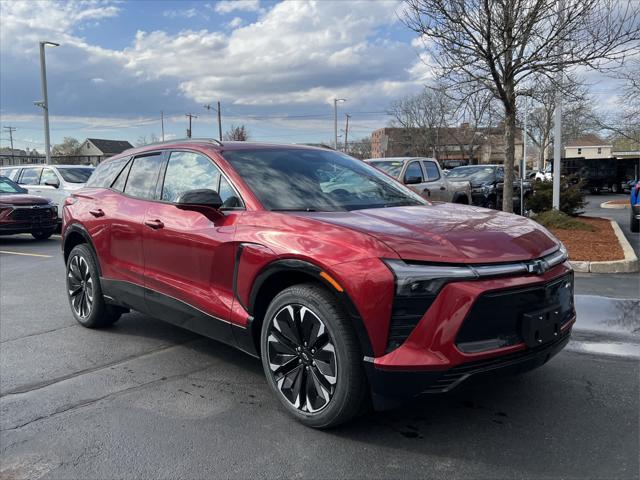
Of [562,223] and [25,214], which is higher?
[25,214]

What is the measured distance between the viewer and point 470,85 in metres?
11.5

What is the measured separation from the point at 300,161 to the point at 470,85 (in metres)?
8.43

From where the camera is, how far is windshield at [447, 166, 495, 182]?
17.5 meters

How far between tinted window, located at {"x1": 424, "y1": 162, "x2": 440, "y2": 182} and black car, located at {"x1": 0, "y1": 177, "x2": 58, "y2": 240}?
8908 mm

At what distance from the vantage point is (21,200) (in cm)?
1234

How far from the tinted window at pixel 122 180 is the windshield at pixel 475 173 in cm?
1403

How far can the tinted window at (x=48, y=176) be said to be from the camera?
15206 mm

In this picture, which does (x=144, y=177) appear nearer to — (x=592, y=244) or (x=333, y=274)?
(x=333, y=274)

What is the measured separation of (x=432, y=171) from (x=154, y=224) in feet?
32.2

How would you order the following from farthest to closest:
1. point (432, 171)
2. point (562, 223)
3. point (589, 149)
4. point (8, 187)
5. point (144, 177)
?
1. point (589, 149)
2. point (8, 187)
3. point (432, 171)
4. point (562, 223)
5. point (144, 177)

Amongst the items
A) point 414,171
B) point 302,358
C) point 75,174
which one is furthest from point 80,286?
point 75,174

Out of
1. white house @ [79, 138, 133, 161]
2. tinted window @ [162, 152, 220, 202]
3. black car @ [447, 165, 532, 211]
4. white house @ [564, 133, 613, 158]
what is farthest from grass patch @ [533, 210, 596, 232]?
white house @ [564, 133, 613, 158]

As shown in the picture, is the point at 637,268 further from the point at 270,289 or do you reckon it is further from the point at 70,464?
the point at 70,464

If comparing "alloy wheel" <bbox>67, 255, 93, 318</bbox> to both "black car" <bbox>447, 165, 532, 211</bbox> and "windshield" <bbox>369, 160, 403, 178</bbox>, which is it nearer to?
"windshield" <bbox>369, 160, 403, 178</bbox>
